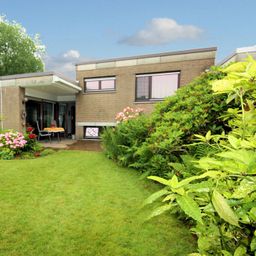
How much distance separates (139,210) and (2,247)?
1.73m

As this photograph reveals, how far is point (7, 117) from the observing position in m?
9.83

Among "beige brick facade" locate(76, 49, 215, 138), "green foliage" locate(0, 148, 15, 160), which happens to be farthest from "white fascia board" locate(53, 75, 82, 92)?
"green foliage" locate(0, 148, 15, 160)

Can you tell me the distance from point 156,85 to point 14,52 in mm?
24243

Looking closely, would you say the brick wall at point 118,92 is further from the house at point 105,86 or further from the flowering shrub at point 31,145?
the flowering shrub at point 31,145

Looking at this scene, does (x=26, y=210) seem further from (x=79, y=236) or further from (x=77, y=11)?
(x=77, y=11)

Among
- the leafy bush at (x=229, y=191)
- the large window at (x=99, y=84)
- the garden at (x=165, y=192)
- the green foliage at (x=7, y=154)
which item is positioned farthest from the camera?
the large window at (x=99, y=84)

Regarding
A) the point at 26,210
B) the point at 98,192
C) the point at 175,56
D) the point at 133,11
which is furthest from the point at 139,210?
the point at 175,56

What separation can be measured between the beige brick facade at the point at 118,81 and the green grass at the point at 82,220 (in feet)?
22.8

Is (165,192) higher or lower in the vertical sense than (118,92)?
lower

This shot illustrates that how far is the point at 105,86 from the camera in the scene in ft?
36.1

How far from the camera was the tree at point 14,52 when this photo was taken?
2445 centimetres

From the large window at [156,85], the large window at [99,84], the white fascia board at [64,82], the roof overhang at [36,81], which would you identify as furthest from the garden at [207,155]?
the roof overhang at [36,81]

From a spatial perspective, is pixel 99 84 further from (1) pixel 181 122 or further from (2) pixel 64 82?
(1) pixel 181 122

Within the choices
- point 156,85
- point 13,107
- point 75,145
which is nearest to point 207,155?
point 75,145
